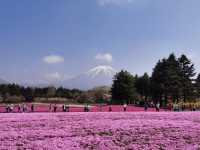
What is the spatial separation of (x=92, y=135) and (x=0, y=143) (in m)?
5.59

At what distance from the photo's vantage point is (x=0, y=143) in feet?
68.9

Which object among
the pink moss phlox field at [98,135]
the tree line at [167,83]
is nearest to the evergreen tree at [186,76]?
the tree line at [167,83]

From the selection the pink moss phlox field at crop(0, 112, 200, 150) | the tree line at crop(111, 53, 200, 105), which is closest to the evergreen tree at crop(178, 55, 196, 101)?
the tree line at crop(111, 53, 200, 105)

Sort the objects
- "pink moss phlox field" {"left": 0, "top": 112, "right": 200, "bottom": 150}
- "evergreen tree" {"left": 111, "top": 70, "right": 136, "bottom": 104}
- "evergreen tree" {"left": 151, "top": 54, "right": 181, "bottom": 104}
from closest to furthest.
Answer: "pink moss phlox field" {"left": 0, "top": 112, "right": 200, "bottom": 150} < "evergreen tree" {"left": 151, "top": 54, "right": 181, "bottom": 104} < "evergreen tree" {"left": 111, "top": 70, "right": 136, "bottom": 104}

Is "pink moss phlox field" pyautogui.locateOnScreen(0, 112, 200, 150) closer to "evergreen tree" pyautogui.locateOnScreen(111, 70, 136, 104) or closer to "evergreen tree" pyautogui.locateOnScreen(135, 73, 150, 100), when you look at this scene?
"evergreen tree" pyautogui.locateOnScreen(111, 70, 136, 104)

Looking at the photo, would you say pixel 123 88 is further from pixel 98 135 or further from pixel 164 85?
pixel 98 135

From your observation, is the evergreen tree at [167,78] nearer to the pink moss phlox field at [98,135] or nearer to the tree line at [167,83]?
the tree line at [167,83]

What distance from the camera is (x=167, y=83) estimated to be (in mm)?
82188

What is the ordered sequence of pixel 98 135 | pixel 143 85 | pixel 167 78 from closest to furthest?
pixel 98 135, pixel 167 78, pixel 143 85

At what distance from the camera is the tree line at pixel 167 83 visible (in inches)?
3231

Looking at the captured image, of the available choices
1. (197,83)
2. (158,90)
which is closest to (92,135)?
(158,90)

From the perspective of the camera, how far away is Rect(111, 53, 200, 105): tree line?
82062mm

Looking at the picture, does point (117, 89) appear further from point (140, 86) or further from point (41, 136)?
point (41, 136)

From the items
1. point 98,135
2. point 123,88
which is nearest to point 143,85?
point 123,88
